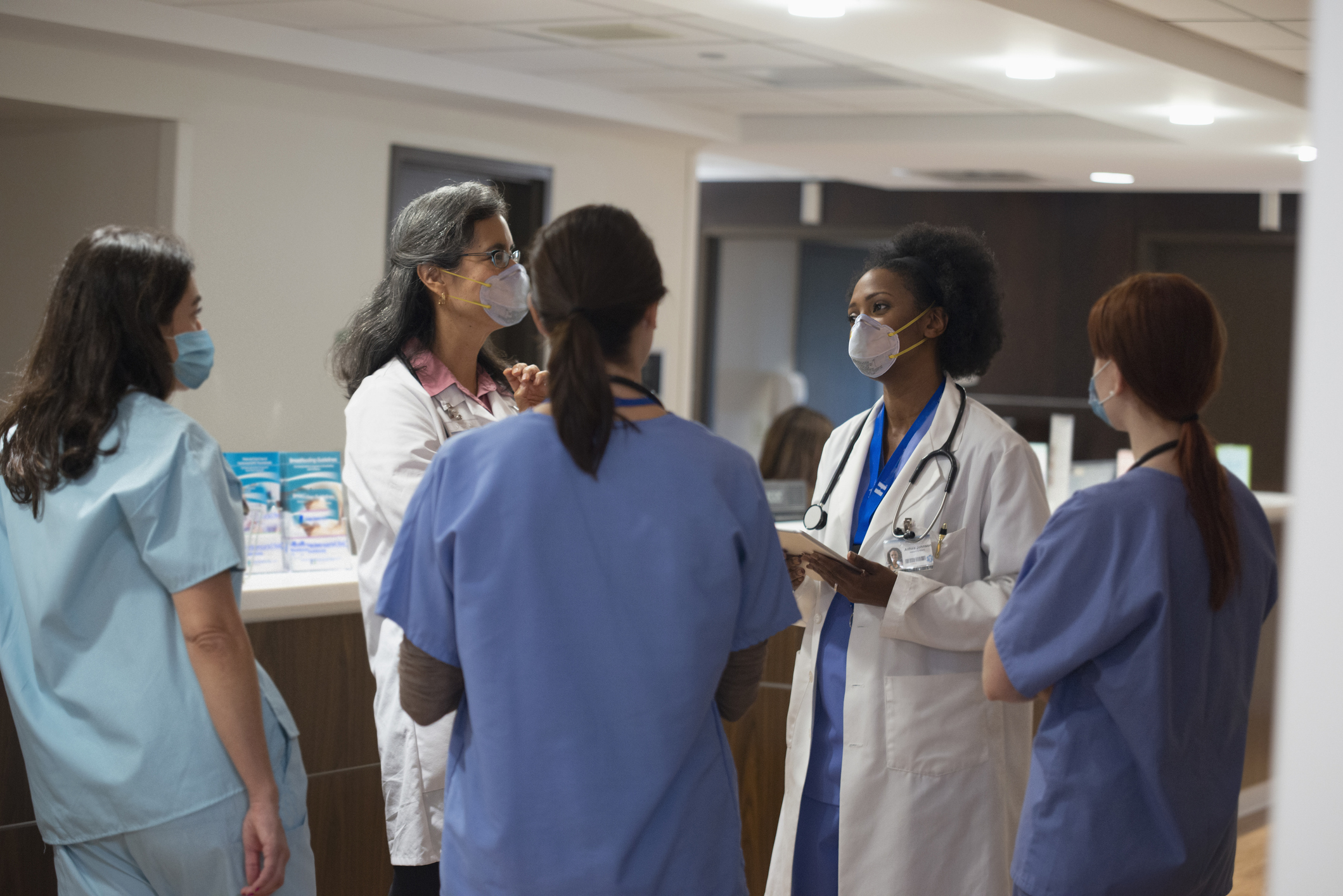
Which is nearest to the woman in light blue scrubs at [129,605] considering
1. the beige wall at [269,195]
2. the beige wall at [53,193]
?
the beige wall at [269,195]

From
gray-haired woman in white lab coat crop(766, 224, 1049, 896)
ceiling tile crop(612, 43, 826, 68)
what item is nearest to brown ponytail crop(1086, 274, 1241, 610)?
gray-haired woman in white lab coat crop(766, 224, 1049, 896)

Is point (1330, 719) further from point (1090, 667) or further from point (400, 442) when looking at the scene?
point (400, 442)

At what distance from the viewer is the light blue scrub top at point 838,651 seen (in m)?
2.20

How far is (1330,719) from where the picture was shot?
1.09 m

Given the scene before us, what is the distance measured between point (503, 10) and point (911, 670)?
3.11 meters

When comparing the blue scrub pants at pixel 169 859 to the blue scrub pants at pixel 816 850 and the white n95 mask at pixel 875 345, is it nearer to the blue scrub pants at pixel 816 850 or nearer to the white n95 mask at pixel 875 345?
the blue scrub pants at pixel 816 850

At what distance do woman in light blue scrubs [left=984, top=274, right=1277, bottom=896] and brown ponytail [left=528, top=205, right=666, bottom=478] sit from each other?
0.68m

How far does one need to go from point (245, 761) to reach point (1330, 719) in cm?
125

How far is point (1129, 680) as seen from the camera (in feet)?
5.64

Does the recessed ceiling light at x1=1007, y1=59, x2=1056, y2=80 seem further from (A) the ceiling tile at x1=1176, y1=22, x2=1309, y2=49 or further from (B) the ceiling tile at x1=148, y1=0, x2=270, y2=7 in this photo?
(B) the ceiling tile at x1=148, y1=0, x2=270, y2=7

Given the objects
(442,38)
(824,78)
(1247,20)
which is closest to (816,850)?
(1247,20)

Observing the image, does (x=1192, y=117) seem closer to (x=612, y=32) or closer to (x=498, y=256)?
(x=612, y=32)

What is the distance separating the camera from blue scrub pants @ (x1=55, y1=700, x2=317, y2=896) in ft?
5.41

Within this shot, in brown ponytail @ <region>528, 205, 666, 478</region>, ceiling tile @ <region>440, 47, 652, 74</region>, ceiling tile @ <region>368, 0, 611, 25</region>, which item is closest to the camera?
brown ponytail @ <region>528, 205, 666, 478</region>
